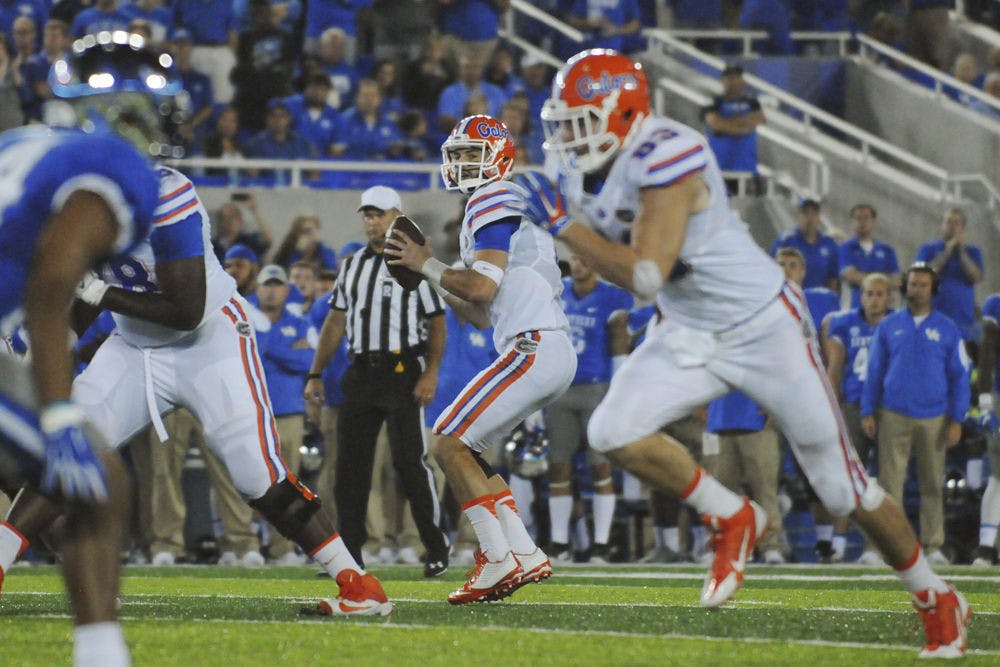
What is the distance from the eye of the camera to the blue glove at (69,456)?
3197mm

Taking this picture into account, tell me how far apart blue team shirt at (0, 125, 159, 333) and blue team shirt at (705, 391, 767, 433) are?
23.2ft

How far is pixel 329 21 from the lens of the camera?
14.6 metres

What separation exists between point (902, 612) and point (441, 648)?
6.75 feet

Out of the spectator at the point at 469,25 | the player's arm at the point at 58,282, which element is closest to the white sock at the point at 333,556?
the player's arm at the point at 58,282

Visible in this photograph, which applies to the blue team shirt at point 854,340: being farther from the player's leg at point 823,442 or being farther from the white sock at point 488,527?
the player's leg at point 823,442

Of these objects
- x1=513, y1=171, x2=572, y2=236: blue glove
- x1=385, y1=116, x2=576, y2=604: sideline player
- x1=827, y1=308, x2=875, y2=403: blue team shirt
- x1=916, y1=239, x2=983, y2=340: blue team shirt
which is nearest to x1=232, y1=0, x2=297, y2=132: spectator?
x1=827, y1=308, x2=875, y2=403: blue team shirt

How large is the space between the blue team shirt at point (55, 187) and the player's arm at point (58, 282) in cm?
4

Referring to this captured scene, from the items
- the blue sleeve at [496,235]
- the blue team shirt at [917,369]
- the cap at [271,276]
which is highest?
the blue sleeve at [496,235]

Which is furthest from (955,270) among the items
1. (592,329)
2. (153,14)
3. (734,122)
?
(153,14)

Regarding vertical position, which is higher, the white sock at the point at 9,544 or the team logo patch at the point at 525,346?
the team logo patch at the point at 525,346

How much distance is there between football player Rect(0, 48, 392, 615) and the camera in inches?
216

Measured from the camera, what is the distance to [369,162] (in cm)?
1298

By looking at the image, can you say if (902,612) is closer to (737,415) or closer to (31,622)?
(31,622)

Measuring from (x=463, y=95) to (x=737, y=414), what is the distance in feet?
15.1
